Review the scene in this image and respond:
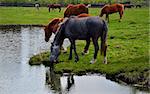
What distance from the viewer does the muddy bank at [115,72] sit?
662 inches

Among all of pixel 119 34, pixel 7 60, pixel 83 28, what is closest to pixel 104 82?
pixel 83 28

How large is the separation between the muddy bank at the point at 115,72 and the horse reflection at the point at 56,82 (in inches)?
13.6

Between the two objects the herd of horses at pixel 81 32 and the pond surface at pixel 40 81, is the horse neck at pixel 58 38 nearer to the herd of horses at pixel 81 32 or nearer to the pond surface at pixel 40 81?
the herd of horses at pixel 81 32

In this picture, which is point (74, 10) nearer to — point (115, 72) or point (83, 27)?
point (83, 27)

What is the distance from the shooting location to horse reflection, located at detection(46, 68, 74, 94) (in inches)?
652

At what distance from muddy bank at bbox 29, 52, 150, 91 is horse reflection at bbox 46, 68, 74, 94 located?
0.35m

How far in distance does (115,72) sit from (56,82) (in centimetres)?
251

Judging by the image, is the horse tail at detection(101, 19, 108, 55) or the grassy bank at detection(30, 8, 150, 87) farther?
the horse tail at detection(101, 19, 108, 55)

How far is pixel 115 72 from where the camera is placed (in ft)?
60.2

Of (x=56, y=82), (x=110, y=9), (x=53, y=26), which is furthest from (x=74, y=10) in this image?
(x=56, y=82)

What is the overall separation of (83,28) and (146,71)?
423cm

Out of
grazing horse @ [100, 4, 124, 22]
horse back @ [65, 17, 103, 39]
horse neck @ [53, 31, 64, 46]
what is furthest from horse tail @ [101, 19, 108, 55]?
grazing horse @ [100, 4, 124, 22]

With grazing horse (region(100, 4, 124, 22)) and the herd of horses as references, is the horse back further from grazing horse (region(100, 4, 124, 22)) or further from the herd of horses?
grazing horse (region(100, 4, 124, 22))

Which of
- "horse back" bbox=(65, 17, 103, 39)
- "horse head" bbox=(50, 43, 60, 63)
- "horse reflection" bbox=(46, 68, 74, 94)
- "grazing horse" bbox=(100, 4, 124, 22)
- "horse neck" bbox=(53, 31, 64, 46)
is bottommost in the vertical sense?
"grazing horse" bbox=(100, 4, 124, 22)
